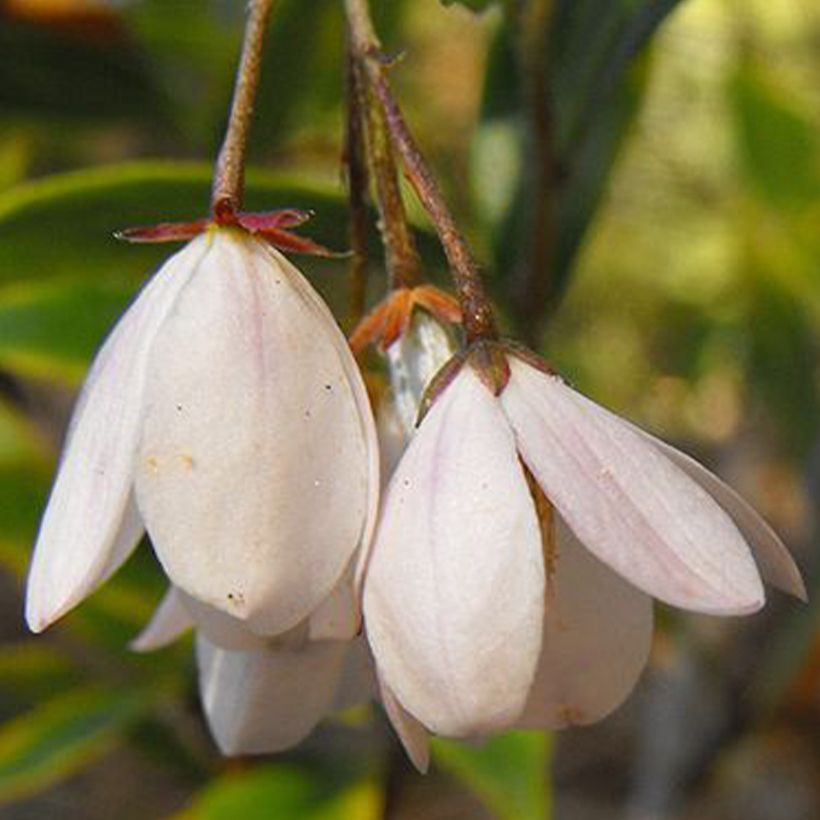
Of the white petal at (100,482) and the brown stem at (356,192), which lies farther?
the brown stem at (356,192)

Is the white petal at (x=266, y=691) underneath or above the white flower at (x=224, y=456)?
underneath

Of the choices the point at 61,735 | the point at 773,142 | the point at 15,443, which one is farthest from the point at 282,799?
the point at 773,142

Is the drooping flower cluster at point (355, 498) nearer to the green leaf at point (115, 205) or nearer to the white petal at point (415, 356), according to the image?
the white petal at point (415, 356)

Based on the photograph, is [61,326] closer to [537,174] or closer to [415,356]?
[537,174]

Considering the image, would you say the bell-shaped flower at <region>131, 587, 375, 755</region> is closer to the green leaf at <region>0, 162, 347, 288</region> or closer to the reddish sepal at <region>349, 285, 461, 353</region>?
the reddish sepal at <region>349, 285, 461, 353</region>

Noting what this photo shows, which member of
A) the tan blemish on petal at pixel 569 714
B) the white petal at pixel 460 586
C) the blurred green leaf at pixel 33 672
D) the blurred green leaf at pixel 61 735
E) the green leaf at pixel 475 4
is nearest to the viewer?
the white petal at pixel 460 586

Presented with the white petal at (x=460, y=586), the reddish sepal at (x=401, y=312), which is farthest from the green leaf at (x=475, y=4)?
the white petal at (x=460, y=586)

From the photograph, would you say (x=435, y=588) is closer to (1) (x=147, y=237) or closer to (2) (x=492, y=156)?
(1) (x=147, y=237)
